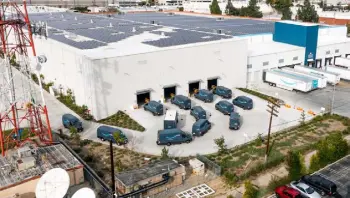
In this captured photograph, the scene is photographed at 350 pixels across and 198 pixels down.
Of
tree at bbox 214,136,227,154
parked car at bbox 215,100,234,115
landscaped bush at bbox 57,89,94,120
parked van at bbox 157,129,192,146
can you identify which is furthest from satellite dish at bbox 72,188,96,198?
parked car at bbox 215,100,234,115

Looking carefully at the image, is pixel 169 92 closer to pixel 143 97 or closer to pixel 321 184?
pixel 143 97

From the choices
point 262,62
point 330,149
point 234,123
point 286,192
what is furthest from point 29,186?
point 262,62

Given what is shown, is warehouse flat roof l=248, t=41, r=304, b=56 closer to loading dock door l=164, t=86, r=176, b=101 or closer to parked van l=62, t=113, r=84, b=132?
loading dock door l=164, t=86, r=176, b=101

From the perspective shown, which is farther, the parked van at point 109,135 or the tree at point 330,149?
the parked van at point 109,135

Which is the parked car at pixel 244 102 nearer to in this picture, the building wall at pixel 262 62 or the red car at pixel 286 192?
the building wall at pixel 262 62

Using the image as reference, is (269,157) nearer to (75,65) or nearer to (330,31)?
(75,65)

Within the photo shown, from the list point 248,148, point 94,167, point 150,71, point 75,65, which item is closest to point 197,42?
point 150,71

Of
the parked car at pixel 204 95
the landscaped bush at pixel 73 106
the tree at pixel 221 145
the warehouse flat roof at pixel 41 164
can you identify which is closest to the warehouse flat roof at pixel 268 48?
the parked car at pixel 204 95
